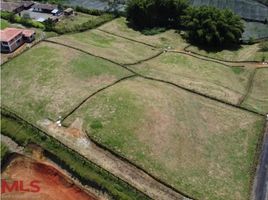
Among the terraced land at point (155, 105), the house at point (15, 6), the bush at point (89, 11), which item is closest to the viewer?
the terraced land at point (155, 105)

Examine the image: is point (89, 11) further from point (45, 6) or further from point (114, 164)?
point (114, 164)

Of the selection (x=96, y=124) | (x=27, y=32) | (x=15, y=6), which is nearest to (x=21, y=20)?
(x=27, y=32)

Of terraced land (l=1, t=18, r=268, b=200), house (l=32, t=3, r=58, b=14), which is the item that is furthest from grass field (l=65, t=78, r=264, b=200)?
house (l=32, t=3, r=58, b=14)

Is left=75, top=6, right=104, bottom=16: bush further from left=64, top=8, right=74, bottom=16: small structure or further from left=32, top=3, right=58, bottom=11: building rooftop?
left=32, top=3, right=58, bottom=11: building rooftop

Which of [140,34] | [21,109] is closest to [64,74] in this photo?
[21,109]

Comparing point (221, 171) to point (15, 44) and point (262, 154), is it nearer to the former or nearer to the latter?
point (262, 154)

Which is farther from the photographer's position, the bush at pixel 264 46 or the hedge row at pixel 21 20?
the hedge row at pixel 21 20

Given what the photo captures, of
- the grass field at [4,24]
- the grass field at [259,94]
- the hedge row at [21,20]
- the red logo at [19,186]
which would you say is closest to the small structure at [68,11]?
the hedge row at [21,20]

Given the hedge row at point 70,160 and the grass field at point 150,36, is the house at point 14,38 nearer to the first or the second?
the hedge row at point 70,160
